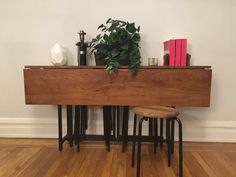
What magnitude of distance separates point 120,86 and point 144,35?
0.78 metres

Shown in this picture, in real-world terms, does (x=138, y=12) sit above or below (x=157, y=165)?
above

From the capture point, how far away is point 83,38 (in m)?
2.52

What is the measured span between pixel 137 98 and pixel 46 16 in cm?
144

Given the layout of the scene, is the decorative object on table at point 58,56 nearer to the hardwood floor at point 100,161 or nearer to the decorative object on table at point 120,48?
the decorative object on table at point 120,48

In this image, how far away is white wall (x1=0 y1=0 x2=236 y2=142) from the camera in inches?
103

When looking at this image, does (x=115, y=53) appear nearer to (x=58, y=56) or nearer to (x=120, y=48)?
(x=120, y=48)

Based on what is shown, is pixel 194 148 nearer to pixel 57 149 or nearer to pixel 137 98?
pixel 137 98

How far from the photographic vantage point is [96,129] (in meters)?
2.82

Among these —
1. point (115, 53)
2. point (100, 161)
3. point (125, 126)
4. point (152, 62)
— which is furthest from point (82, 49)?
point (100, 161)

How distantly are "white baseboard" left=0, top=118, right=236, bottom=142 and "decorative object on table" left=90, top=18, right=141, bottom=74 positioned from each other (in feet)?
2.84

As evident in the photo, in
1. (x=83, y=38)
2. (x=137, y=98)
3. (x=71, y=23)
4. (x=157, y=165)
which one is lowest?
(x=157, y=165)

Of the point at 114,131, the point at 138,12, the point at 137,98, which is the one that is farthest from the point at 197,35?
the point at 114,131

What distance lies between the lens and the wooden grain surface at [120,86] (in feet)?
7.20

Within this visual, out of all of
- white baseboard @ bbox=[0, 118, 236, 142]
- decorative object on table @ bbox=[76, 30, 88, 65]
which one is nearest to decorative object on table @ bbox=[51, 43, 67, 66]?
decorative object on table @ bbox=[76, 30, 88, 65]
